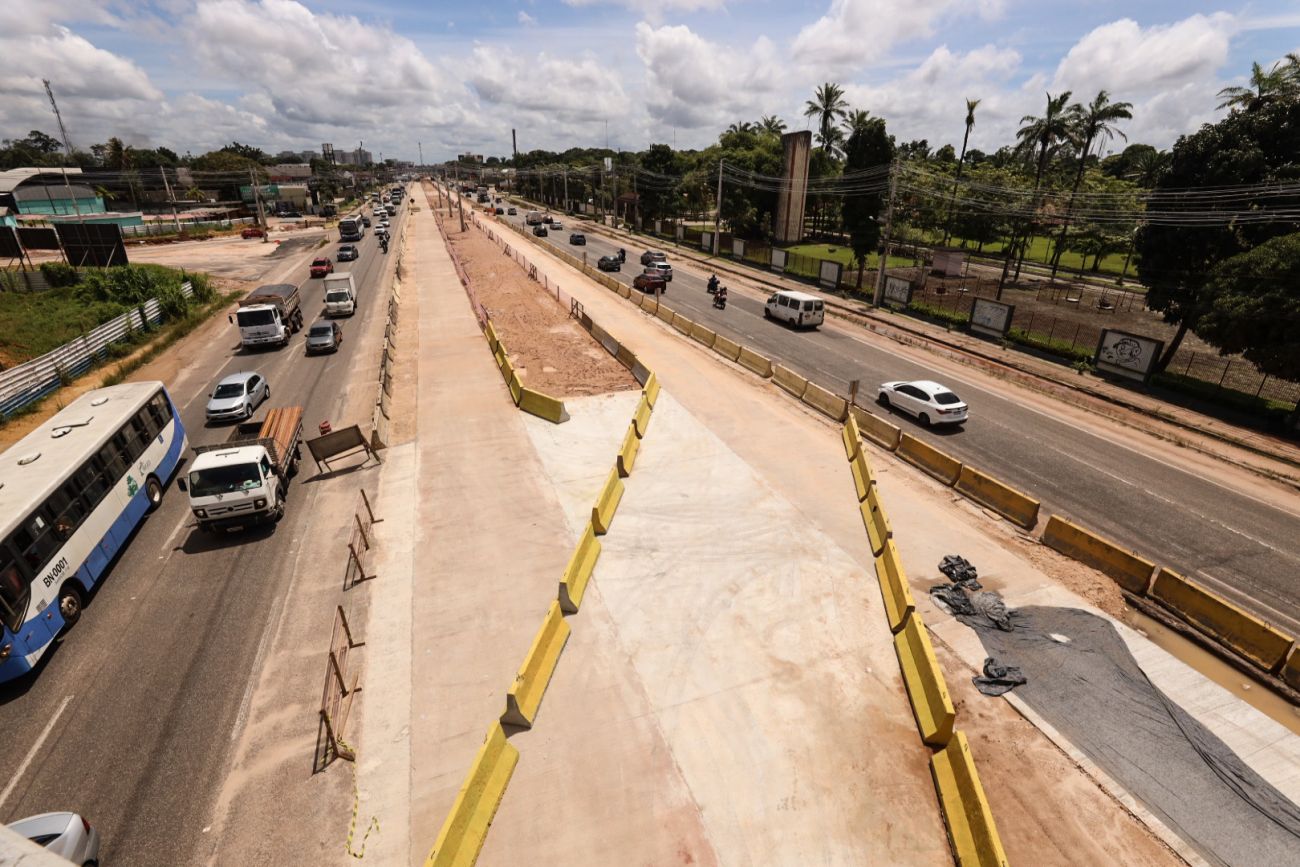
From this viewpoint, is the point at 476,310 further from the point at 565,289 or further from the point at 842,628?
the point at 842,628

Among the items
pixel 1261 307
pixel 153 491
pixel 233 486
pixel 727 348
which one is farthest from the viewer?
pixel 727 348

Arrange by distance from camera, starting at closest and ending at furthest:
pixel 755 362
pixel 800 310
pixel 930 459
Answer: pixel 930 459 < pixel 755 362 < pixel 800 310

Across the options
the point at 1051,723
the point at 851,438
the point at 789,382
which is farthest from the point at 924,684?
the point at 789,382

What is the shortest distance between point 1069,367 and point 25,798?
138 ft

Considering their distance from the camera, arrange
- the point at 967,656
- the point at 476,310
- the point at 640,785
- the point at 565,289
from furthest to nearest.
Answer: the point at 565,289 → the point at 476,310 → the point at 967,656 → the point at 640,785

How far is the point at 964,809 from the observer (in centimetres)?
859

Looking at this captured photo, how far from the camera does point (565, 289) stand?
48438 millimetres

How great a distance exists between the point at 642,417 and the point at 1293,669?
1810 centimetres

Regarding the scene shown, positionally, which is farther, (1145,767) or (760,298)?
(760,298)

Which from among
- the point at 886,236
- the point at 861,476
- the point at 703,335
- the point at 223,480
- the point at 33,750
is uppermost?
the point at 886,236

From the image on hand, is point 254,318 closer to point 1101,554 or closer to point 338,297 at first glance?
point 338,297

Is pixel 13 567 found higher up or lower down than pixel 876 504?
higher up

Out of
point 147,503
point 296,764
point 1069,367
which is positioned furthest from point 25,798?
point 1069,367

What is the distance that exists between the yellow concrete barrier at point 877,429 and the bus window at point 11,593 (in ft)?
78.0
